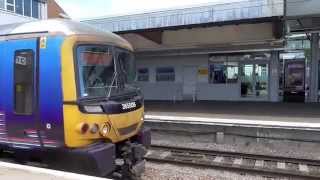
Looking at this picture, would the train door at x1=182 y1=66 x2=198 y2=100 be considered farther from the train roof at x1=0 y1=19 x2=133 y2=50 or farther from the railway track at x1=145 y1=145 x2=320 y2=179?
the train roof at x1=0 y1=19 x2=133 y2=50

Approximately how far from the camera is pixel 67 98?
6.51 metres

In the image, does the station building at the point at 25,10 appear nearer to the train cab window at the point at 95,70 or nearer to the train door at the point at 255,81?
the train door at the point at 255,81

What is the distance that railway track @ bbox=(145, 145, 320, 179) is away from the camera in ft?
30.2

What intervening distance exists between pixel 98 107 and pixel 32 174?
51.0 inches

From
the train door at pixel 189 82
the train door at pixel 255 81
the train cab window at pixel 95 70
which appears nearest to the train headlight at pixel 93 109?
the train cab window at pixel 95 70

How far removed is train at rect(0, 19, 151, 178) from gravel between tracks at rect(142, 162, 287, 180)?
1.53 m

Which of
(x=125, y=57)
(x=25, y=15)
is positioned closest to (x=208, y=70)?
(x=25, y=15)

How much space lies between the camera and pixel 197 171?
9.62 meters

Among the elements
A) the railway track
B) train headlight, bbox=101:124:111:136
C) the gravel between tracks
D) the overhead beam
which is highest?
the overhead beam

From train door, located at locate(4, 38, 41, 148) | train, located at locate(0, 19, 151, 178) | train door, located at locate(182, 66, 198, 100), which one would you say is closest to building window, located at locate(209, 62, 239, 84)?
train door, located at locate(182, 66, 198, 100)

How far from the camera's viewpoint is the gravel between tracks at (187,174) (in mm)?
8984

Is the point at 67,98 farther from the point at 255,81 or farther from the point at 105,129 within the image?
the point at 255,81

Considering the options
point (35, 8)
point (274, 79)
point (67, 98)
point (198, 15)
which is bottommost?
point (67, 98)

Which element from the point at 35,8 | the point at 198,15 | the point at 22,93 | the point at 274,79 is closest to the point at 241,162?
the point at 22,93
